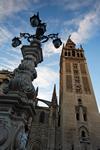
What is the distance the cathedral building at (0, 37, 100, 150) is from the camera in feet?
76.1

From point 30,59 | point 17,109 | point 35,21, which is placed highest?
point 35,21

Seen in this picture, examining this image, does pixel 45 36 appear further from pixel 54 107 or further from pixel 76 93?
pixel 76 93

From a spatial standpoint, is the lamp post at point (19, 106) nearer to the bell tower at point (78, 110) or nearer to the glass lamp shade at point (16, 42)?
the glass lamp shade at point (16, 42)

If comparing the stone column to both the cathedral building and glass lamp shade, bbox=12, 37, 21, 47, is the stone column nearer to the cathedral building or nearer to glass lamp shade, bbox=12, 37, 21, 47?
glass lamp shade, bbox=12, 37, 21, 47

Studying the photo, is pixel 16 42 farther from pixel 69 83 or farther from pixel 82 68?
pixel 82 68

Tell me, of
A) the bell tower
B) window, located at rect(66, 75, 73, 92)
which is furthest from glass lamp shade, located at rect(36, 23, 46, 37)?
window, located at rect(66, 75, 73, 92)

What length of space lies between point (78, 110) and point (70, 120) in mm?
2708

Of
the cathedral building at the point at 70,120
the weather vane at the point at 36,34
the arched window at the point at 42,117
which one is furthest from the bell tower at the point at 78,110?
the weather vane at the point at 36,34

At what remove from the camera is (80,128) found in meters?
25.0

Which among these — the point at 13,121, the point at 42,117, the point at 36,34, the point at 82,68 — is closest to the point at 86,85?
the point at 82,68

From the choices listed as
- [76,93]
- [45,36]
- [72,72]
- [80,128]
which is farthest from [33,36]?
[72,72]

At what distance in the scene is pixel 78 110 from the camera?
27.6 m

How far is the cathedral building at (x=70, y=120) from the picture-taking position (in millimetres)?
23188

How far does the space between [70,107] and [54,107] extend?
8.90 ft
